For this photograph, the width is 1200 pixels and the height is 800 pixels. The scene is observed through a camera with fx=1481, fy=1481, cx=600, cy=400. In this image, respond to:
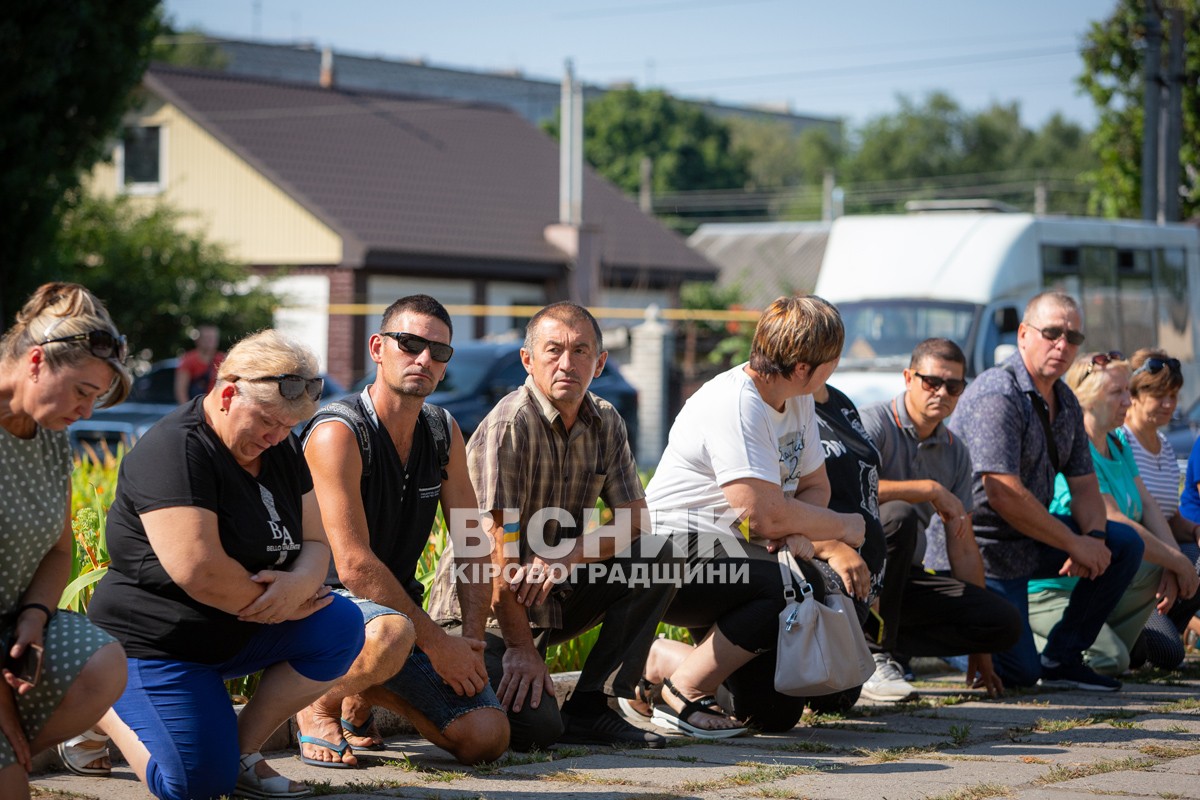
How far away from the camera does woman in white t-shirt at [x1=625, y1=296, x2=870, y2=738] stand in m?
5.73

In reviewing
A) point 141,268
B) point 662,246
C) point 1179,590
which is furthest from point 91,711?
point 662,246

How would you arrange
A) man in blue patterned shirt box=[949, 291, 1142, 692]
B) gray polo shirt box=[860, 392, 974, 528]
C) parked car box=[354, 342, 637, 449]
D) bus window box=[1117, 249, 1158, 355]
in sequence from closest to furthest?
gray polo shirt box=[860, 392, 974, 528] < man in blue patterned shirt box=[949, 291, 1142, 692] < parked car box=[354, 342, 637, 449] < bus window box=[1117, 249, 1158, 355]

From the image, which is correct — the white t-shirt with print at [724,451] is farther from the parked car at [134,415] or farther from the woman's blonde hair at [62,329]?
the parked car at [134,415]

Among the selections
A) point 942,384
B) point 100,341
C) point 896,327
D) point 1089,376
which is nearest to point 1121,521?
point 1089,376

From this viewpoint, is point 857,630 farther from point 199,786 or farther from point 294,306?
point 294,306

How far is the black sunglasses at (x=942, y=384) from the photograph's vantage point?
6723mm

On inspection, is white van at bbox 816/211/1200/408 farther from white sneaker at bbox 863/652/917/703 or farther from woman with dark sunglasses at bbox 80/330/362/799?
woman with dark sunglasses at bbox 80/330/362/799

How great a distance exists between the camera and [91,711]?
397cm

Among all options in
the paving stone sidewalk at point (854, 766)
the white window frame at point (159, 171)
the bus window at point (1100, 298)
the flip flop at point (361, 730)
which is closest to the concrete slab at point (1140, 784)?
A: the paving stone sidewalk at point (854, 766)

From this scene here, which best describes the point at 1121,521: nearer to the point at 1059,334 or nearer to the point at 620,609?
the point at 1059,334

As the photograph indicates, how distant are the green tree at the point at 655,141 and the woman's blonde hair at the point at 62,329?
5597 cm

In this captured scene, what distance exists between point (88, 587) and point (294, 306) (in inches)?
794

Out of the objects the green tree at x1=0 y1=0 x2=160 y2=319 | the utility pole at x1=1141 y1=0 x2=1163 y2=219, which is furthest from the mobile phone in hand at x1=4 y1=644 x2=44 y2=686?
the utility pole at x1=1141 y1=0 x2=1163 y2=219

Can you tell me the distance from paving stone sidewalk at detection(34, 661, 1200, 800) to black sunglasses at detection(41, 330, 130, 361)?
58.4 inches
